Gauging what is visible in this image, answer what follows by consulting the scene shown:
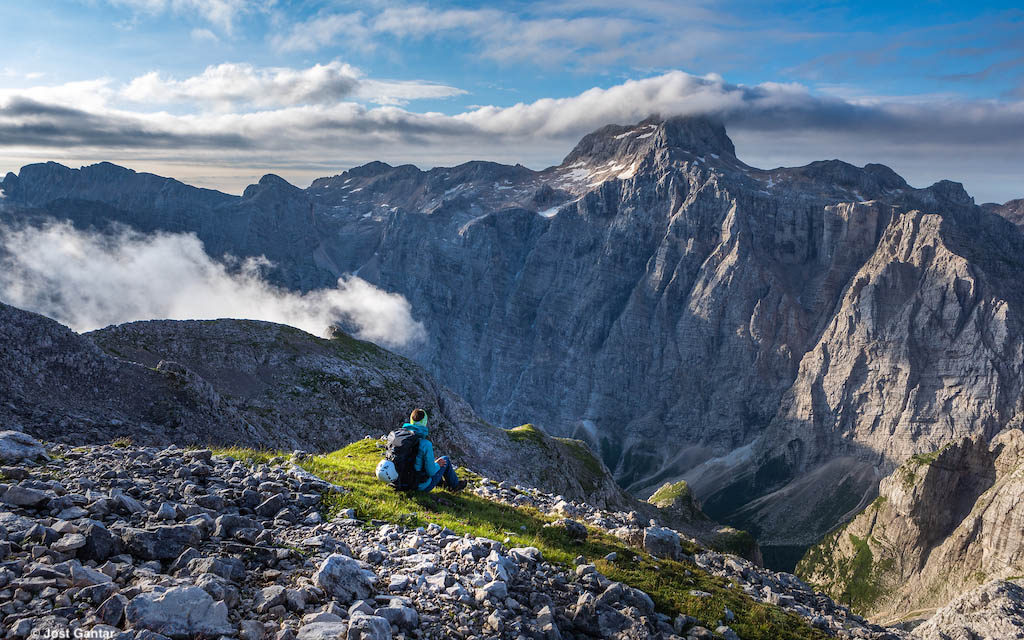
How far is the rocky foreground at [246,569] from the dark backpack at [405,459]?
2563mm

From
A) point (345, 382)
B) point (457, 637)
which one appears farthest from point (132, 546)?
point (345, 382)

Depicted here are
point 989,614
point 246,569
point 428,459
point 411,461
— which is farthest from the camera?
point 989,614

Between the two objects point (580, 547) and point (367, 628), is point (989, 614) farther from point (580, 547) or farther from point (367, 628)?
point (367, 628)

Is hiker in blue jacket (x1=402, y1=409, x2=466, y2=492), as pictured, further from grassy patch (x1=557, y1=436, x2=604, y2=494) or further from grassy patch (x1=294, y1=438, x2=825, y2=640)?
grassy patch (x1=557, y1=436, x2=604, y2=494)

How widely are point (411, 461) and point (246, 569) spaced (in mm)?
8505

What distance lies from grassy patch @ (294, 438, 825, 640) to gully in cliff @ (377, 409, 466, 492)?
41cm

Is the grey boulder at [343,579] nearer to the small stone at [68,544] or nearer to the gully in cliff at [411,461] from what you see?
the small stone at [68,544]

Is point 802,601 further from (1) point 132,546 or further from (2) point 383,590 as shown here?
(1) point 132,546

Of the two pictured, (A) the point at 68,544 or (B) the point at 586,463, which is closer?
(A) the point at 68,544

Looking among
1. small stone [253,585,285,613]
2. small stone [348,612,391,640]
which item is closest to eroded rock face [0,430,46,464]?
small stone [253,585,285,613]

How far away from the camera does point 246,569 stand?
41.3 ft

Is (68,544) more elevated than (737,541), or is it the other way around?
(68,544)

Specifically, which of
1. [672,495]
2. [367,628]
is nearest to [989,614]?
[672,495]

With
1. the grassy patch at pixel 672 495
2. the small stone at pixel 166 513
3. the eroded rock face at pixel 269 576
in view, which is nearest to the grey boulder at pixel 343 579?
the eroded rock face at pixel 269 576
